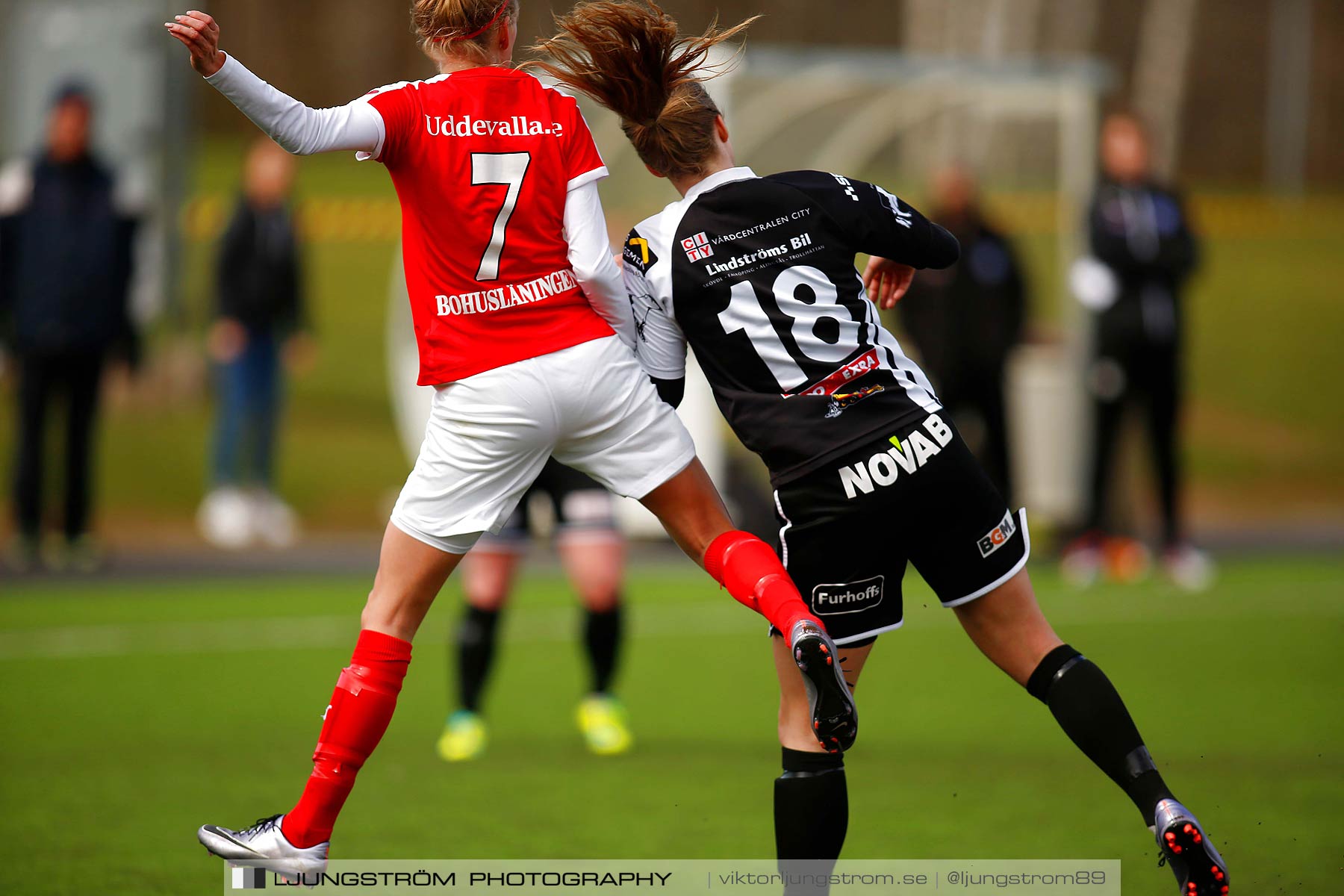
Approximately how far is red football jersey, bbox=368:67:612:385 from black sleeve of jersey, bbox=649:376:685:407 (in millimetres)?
177

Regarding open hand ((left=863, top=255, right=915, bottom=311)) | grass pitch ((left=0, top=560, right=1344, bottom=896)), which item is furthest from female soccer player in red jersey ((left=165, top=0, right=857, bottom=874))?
grass pitch ((left=0, top=560, right=1344, bottom=896))

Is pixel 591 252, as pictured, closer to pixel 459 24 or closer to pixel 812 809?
pixel 459 24

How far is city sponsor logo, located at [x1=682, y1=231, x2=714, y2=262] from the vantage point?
12.1ft

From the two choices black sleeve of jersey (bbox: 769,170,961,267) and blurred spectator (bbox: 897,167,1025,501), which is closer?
black sleeve of jersey (bbox: 769,170,961,267)

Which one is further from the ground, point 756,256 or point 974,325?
point 756,256

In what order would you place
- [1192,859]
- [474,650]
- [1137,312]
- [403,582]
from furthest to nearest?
[1137,312], [474,650], [403,582], [1192,859]

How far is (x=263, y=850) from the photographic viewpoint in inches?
146

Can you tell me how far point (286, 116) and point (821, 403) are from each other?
1294 millimetres

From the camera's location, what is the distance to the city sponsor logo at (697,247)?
3.68 m

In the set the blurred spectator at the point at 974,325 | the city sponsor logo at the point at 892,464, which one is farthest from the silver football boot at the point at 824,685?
the blurred spectator at the point at 974,325

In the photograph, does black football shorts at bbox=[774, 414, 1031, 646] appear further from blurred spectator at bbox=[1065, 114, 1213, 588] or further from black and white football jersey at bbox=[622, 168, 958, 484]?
blurred spectator at bbox=[1065, 114, 1213, 588]

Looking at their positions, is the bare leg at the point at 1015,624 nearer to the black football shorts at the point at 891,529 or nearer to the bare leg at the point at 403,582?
the black football shorts at the point at 891,529

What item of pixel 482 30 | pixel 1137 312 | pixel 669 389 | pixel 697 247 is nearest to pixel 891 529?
pixel 669 389

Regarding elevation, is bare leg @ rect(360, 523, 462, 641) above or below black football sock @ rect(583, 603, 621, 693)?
above
